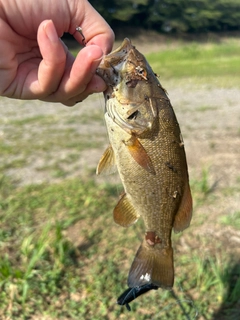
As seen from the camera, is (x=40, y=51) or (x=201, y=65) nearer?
(x=40, y=51)

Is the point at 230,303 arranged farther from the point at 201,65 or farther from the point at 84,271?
the point at 201,65

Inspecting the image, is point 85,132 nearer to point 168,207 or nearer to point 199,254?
point 199,254

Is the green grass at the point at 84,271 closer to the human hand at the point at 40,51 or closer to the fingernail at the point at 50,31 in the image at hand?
the human hand at the point at 40,51

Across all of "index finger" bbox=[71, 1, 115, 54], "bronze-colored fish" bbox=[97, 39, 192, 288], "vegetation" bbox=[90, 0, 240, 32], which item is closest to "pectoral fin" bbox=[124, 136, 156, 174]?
"bronze-colored fish" bbox=[97, 39, 192, 288]

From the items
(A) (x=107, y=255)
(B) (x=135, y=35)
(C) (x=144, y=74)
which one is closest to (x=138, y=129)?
(C) (x=144, y=74)

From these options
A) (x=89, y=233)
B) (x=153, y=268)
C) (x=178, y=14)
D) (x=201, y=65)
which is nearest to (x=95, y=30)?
(x=153, y=268)

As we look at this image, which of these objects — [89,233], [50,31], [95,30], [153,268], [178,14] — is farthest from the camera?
[178,14]

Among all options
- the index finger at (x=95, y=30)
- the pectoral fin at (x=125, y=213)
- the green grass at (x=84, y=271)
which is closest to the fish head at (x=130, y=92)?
the index finger at (x=95, y=30)
